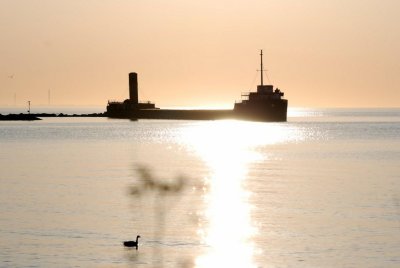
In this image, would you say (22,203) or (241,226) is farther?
(22,203)

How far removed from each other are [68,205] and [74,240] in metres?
12.9

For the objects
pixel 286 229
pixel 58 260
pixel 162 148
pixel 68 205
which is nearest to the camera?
pixel 58 260

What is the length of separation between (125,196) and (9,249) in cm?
2022

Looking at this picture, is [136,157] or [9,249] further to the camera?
[136,157]

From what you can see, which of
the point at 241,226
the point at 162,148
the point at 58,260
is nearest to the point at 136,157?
the point at 162,148

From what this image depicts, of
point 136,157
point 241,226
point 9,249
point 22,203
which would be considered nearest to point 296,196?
point 241,226

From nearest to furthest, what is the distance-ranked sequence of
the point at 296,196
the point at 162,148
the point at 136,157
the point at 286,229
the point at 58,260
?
the point at 58,260 < the point at 286,229 < the point at 296,196 < the point at 136,157 < the point at 162,148

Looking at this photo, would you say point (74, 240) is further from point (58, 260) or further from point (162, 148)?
point (162, 148)

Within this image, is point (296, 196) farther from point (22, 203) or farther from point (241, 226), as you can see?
point (22, 203)

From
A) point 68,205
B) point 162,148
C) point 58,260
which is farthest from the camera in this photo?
point 162,148

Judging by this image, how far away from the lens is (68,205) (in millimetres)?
53188

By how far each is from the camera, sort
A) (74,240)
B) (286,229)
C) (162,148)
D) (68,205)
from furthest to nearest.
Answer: (162,148) → (68,205) → (286,229) → (74,240)

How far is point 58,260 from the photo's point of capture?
118ft

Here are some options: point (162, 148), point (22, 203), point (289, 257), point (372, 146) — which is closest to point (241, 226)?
point (289, 257)
